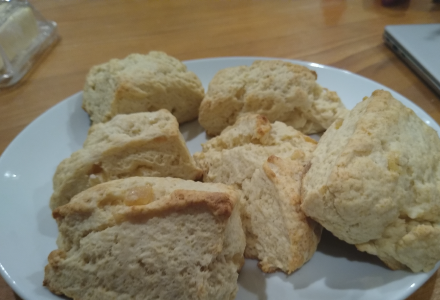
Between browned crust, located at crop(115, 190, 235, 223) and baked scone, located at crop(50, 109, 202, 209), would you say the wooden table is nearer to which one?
baked scone, located at crop(50, 109, 202, 209)

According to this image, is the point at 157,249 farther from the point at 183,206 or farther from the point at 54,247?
the point at 54,247

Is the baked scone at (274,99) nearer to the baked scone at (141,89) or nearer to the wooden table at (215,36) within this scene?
the baked scone at (141,89)

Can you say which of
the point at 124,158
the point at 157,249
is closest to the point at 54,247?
the point at 124,158

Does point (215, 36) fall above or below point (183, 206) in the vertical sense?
below

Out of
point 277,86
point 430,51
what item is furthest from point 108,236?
point 430,51

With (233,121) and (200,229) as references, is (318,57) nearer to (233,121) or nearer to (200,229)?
(233,121)

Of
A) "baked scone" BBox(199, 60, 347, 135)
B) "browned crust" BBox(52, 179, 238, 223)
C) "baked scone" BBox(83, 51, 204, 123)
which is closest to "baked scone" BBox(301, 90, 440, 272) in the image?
"browned crust" BBox(52, 179, 238, 223)
